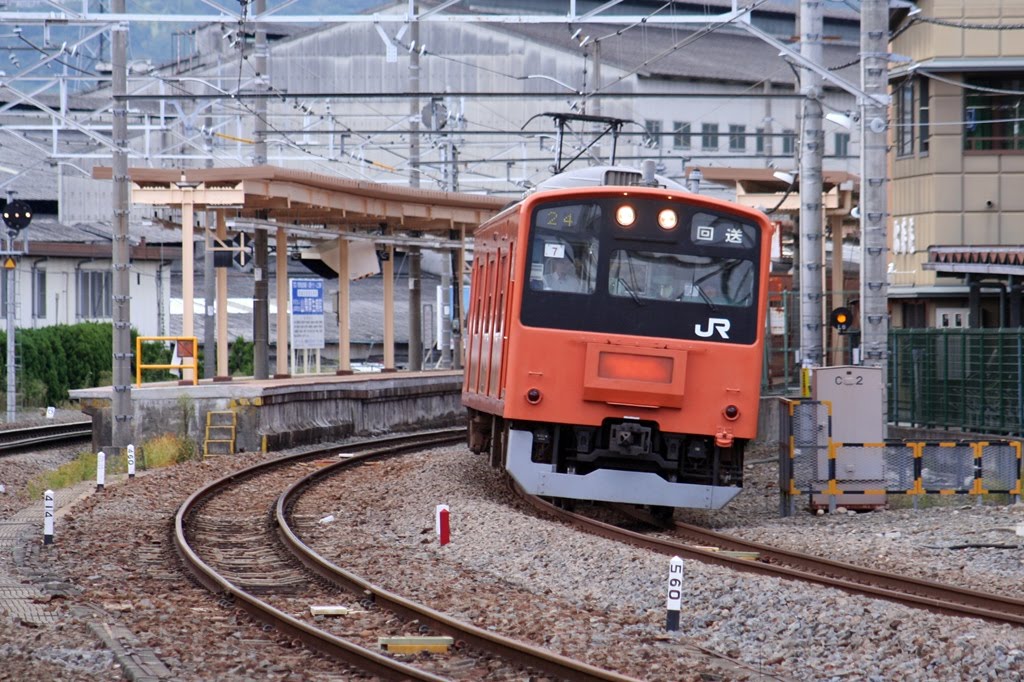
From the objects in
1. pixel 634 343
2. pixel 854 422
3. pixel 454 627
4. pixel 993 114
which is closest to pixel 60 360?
pixel 993 114

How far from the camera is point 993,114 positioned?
27.1 meters

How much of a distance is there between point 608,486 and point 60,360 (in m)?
27.2

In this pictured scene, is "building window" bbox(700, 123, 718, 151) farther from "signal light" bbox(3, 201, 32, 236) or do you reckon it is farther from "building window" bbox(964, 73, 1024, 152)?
"building window" bbox(964, 73, 1024, 152)

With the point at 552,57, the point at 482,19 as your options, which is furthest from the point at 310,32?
the point at 482,19

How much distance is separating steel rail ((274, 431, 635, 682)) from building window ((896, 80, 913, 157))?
17.5 m

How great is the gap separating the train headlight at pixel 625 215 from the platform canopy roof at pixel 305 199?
11.4 meters

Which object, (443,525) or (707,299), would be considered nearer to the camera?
(443,525)

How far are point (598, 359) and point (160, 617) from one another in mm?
5399

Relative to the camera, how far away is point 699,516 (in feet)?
54.3

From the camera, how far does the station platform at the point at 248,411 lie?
951 inches

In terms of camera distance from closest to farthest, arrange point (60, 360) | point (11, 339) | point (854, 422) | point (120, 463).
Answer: point (854, 422) → point (120, 463) → point (11, 339) → point (60, 360)

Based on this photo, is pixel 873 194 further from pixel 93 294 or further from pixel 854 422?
pixel 93 294

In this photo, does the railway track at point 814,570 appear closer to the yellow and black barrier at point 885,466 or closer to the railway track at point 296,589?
the yellow and black barrier at point 885,466

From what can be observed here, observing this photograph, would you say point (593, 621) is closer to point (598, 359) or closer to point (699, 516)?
point (598, 359)
